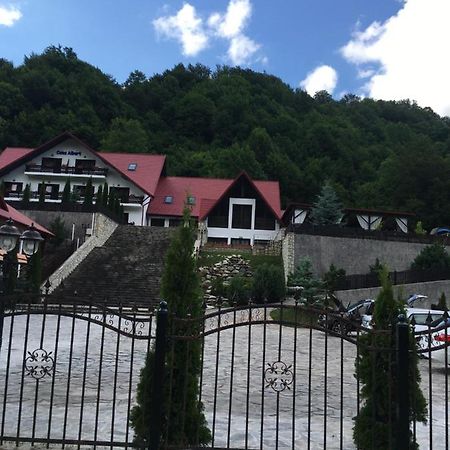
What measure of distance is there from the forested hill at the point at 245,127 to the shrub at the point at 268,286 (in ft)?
108

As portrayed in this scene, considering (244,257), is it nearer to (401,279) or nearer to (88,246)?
(88,246)

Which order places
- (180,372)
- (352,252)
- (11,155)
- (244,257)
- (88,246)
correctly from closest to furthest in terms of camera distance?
1. (180,372)
2. (352,252)
3. (88,246)
4. (244,257)
5. (11,155)

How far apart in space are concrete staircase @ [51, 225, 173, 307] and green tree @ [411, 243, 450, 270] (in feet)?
45.9

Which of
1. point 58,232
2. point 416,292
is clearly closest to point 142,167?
point 58,232

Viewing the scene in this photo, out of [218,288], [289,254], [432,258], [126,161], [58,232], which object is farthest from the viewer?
[126,161]

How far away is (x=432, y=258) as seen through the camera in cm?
2614

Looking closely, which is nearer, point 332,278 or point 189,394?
point 189,394

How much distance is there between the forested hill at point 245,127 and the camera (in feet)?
180

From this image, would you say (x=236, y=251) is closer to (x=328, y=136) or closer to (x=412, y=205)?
(x=412, y=205)

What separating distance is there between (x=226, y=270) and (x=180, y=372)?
2340 cm

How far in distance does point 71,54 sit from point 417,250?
63902 mm

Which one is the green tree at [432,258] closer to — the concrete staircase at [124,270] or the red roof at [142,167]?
A: the concrete staircase at [124,270]

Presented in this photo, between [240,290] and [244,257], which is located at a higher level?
[244,257]

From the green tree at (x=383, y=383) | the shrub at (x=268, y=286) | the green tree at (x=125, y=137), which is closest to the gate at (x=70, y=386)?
the green tree at (x=383, y=383)
